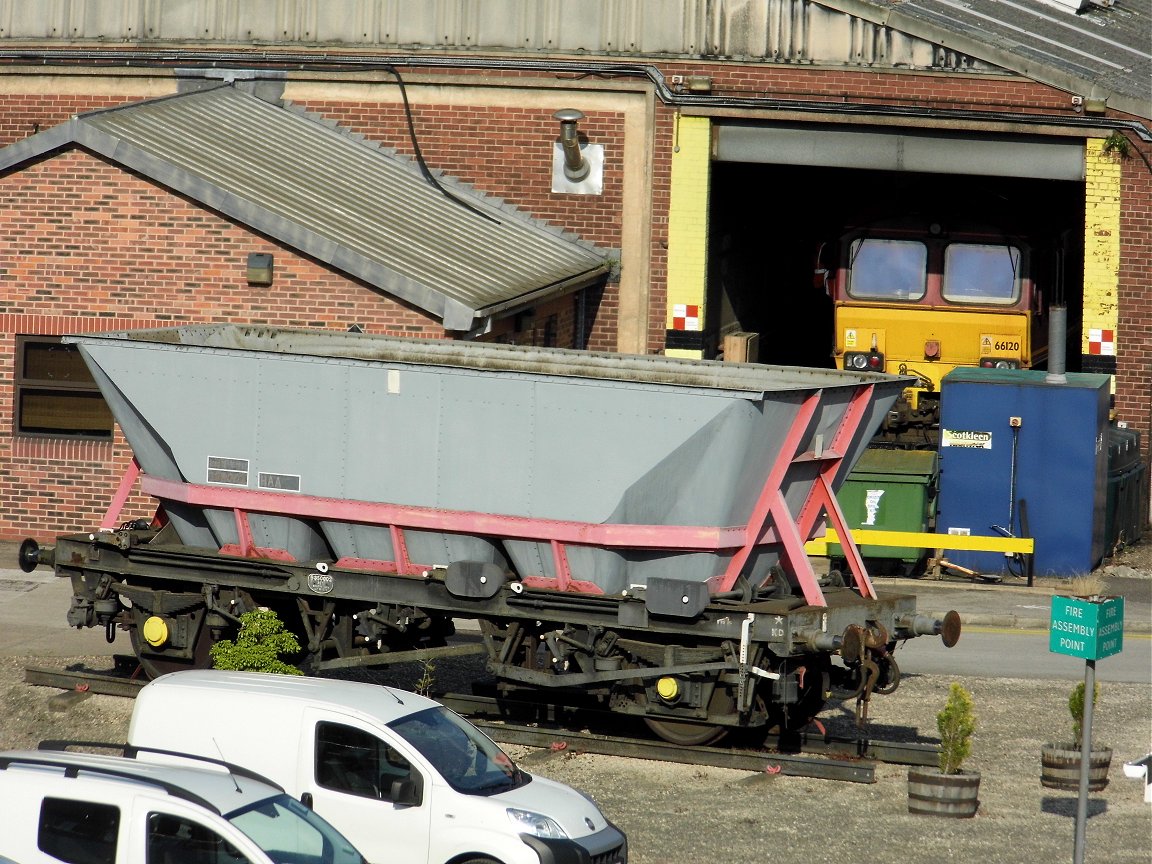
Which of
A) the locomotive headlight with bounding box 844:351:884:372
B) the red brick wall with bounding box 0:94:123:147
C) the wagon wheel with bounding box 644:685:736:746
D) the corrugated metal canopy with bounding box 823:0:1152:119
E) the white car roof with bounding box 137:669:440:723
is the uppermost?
the corrugated metal canopy with bounding box 823:0:1152:119

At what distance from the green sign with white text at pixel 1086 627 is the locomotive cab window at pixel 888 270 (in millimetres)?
17587

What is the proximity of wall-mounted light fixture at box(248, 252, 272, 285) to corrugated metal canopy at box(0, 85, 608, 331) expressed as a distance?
1.00 ft

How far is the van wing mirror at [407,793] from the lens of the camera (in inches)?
367

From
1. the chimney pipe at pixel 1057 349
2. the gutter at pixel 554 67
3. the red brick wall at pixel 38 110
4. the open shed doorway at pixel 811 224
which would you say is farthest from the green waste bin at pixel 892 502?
the red brick wall at pixel 38 110

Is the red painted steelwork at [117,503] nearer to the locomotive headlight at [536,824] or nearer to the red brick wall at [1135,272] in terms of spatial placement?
the locomotive headlight at [536,824]

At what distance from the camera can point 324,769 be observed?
31.9 feet

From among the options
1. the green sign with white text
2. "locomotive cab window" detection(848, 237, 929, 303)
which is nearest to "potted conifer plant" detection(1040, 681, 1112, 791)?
the green sign with white text

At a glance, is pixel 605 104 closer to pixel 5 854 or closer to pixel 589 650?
pixel 589 650

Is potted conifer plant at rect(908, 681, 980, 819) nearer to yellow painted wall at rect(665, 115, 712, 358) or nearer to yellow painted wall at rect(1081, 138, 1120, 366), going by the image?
yellow painted wall at rect(1081, 138, 1120, 366)

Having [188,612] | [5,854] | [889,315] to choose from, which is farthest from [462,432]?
[889,315]

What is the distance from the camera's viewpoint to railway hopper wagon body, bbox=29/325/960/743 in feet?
40.1

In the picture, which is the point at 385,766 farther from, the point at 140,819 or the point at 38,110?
the point at 38,110

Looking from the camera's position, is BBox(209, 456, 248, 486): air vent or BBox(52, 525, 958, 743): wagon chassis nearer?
BBox(52, 525, 958, 743): wagon chassis

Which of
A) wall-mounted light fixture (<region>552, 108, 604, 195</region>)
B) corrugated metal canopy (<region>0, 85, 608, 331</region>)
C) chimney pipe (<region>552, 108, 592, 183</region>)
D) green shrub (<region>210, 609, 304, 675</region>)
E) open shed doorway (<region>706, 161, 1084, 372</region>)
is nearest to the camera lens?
green shrub (<region>210, 609, 304, 675</region>)
